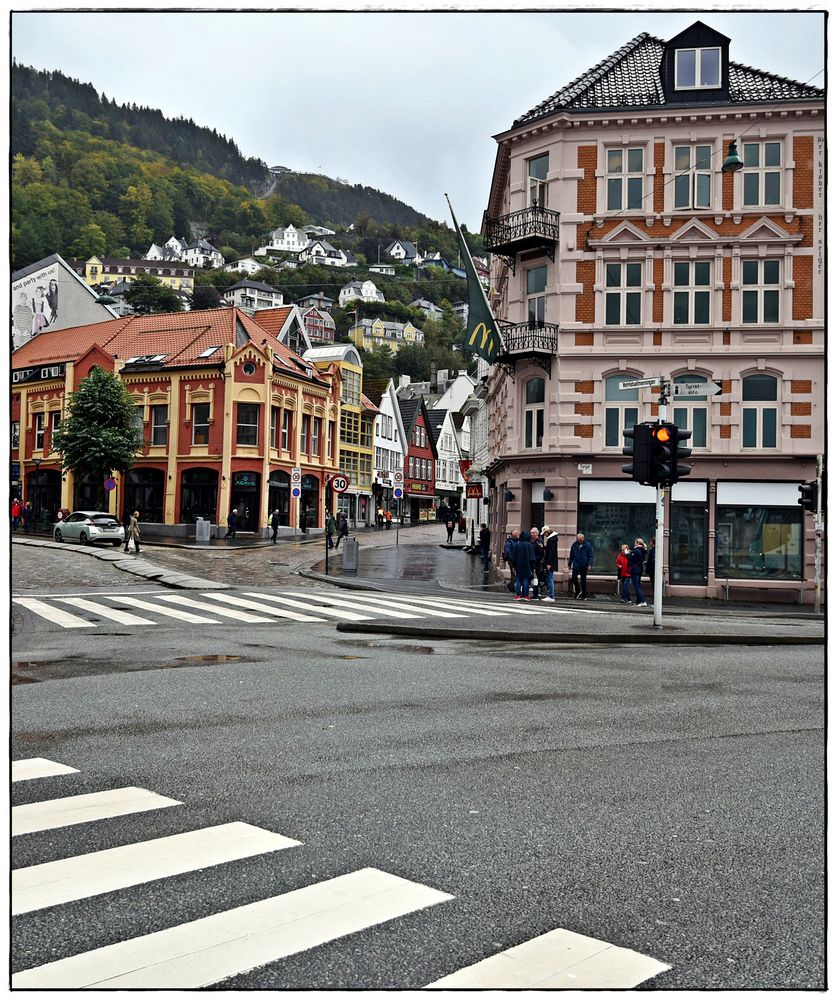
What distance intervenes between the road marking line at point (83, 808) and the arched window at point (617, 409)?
85.6ft

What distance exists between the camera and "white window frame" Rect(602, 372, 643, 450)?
100 feet

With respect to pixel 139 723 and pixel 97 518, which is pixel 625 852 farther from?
pixel 97 518

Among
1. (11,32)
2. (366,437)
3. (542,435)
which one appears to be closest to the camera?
(11,32)

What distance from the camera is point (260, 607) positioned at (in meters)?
21.2

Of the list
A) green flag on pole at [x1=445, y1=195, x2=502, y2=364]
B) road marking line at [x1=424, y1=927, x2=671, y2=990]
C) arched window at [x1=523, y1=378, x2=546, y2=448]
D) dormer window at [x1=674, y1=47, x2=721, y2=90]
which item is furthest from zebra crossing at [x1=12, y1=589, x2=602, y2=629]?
dormer window at [x1=674, y1=47, x2=721, y2=90]

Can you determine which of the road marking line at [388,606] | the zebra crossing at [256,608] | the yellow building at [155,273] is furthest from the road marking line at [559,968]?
the yellow building at [155,273]

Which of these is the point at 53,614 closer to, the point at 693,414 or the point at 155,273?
the point at 693,414

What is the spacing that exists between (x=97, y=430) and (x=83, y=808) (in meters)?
52.6

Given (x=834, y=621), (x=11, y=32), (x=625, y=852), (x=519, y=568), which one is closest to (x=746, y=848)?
(x=625, y=852)

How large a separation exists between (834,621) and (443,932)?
195 centimetres

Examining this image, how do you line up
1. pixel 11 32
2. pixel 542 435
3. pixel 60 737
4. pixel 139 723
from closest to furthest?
pixel 11 32
pixel 60 737
pixel 139 723
pixel 542 435

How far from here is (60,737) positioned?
7.59m

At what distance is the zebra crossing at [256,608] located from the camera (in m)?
18.5

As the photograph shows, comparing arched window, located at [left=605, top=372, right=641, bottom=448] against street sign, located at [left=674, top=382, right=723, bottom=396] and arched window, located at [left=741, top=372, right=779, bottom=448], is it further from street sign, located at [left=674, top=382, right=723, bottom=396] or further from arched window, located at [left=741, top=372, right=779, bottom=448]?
street sign, located at [left=674, top=382, right=723, bottom=396]
